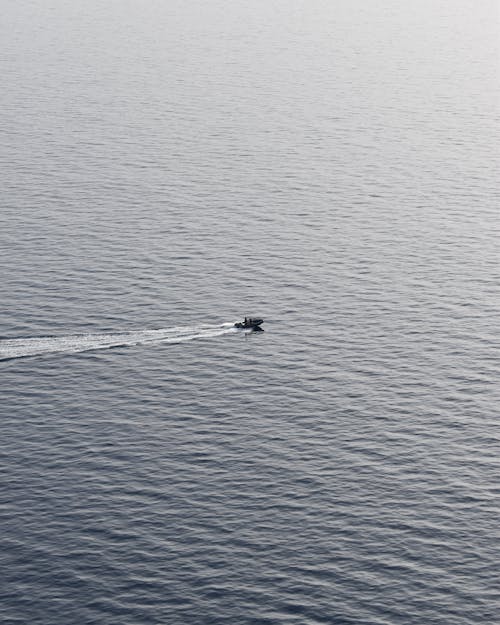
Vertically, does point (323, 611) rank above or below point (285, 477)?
below

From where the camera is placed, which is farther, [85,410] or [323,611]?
[85,410]

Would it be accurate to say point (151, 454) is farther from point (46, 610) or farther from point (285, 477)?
point (46, 610)

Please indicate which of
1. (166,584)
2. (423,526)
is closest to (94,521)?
(166,584)

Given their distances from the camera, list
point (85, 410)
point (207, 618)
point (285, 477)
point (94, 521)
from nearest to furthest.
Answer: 1. point (207, 618)
2. point (94, 521)
3. point (285, 477)
4. point (85, 410)

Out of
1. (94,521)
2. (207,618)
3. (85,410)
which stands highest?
(85,410)

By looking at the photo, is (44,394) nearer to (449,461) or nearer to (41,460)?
(41,460)

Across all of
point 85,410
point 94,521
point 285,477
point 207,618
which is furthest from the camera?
point 85,410

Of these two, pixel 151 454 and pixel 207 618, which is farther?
pixel 151 454

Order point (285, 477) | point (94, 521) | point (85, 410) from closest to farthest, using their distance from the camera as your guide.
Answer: point (94, 521)
point (285, 477)
point (85, 410)

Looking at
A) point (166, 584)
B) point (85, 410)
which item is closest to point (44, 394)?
point (85, 410)
